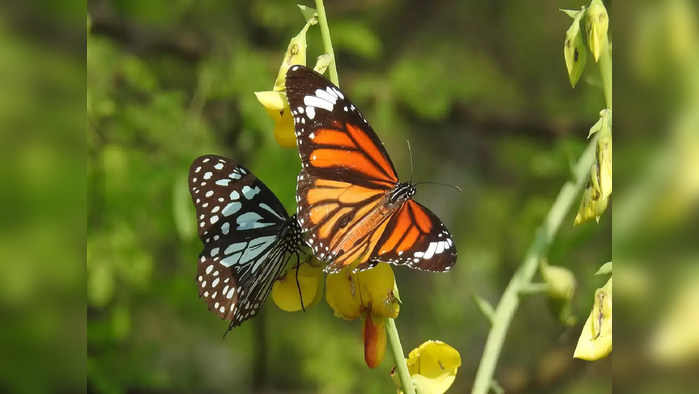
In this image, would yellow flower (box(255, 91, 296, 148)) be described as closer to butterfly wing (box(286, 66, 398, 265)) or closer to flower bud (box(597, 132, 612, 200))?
butterfly wing (box(286, 66, 398, 265))

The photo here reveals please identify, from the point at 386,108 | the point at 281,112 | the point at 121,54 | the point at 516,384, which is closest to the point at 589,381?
the point at 516,384

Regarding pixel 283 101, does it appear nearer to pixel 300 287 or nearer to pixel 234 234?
pixel 300 287

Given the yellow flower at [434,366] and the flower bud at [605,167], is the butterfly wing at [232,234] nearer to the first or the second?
the yellow flower at [434,366]

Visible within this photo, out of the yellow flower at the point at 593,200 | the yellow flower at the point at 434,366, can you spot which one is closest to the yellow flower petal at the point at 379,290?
the yellow flower at the point at 434,366

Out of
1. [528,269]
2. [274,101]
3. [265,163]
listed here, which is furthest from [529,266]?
[265,163]

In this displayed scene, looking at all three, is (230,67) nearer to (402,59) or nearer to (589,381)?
(402,59)
